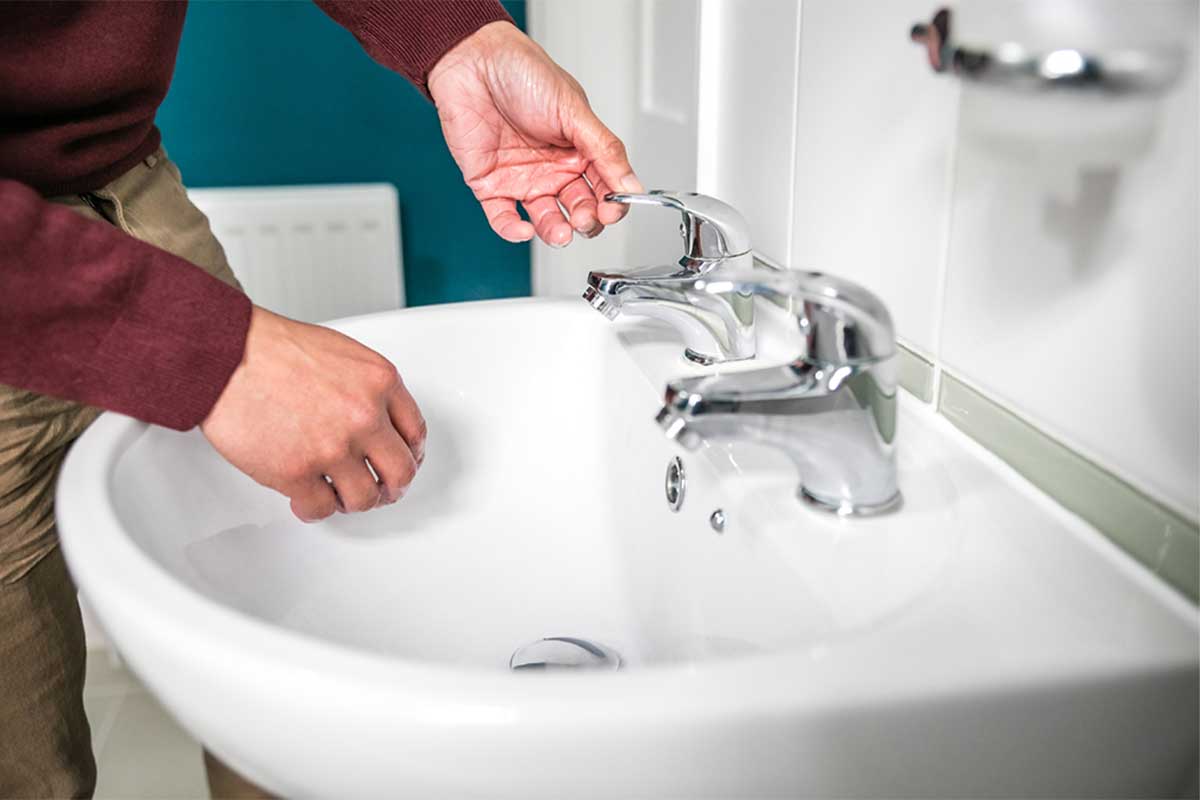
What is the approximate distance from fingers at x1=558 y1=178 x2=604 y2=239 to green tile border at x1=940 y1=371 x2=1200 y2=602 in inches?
10.1

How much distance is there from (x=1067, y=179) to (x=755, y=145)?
38cm

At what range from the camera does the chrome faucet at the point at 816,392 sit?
43 cm

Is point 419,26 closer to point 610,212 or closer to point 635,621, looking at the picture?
point 610,212

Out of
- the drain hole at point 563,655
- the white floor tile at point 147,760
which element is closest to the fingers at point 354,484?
the drain hole at point 563,655

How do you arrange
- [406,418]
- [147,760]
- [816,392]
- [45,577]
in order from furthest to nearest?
[147,760], [45,577], [406,418], [816,392]

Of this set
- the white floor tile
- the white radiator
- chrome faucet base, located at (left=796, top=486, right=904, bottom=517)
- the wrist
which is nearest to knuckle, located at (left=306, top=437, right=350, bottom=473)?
chrome faucet base, located at (left=796, top=486, right=904, bottom=517)

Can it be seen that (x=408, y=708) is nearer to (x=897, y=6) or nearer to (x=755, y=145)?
(x=897, y=6)

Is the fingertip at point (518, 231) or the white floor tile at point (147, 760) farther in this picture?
the white floor tile at point (147, 760)

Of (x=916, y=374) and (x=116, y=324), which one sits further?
(x=916, y=374)

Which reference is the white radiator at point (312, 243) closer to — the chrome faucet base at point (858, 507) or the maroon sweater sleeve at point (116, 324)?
the maroon sweater sleeve at point (116, 324)

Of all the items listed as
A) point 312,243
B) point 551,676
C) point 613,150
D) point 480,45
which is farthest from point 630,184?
point 312,243

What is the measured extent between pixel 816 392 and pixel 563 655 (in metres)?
0.26

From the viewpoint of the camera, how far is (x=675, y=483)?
1.99 feet

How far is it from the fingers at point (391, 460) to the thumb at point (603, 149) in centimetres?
26
